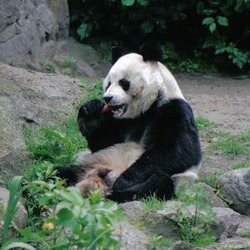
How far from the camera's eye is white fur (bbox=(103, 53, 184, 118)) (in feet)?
17.0

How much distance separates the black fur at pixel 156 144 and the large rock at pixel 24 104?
0.60 m

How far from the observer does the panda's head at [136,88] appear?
204 inches

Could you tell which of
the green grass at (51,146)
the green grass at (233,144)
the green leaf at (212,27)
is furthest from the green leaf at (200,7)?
the green grass at (51,146)

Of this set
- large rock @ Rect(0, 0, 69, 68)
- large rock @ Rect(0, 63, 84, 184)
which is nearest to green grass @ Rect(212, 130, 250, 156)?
large rock @ Rect(0, 63, 84, 184)

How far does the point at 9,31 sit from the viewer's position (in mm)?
8273

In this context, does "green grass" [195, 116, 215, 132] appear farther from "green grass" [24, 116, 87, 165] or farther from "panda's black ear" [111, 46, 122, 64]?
"panda's black ear" [111, 46, 122, 64]

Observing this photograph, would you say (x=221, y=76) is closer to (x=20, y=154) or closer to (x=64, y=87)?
(x=64, y=87)

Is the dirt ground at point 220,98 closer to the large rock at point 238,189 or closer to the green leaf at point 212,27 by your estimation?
the green leaf at point 212,27

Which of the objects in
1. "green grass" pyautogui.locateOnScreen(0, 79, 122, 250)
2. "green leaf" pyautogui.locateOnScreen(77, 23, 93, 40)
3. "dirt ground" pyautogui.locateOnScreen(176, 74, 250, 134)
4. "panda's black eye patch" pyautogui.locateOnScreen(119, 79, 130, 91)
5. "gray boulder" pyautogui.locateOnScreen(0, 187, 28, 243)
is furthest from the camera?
"green leaf" pyautogui.locateOnScreen(77, 23, 93, 40)

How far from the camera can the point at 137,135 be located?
5289 mm

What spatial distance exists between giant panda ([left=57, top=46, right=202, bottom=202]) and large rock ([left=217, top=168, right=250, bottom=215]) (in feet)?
1.21

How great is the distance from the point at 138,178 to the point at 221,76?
5.34 m

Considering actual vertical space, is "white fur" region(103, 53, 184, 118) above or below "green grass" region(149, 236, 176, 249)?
above

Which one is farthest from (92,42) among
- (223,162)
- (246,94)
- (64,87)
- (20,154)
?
(20,154)
